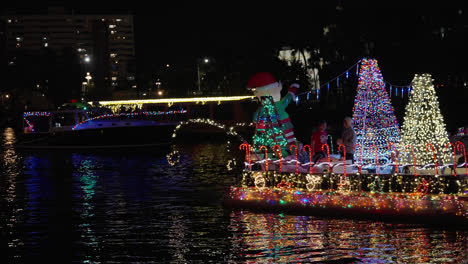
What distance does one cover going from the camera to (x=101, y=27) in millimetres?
191375

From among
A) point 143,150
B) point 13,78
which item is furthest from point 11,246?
point 13,78

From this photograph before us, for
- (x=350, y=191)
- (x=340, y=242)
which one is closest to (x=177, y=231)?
(x=340, y=242)

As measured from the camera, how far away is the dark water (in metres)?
12.0

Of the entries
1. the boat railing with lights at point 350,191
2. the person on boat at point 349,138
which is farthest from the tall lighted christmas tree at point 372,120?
the boat railing with lights at point 350,191

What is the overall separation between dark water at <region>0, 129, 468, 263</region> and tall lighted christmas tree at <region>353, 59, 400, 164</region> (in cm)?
202

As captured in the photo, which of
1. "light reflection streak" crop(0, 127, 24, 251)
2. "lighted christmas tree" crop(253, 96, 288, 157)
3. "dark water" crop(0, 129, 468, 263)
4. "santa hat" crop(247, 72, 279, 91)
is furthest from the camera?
"santa hat" crop(247, 72, 279, 91)

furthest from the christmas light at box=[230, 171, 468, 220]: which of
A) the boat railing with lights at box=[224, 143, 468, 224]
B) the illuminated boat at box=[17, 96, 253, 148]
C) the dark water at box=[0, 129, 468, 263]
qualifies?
the illuminated boat at box=[17, 96, 253, 148]

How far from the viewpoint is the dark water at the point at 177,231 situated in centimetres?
1199

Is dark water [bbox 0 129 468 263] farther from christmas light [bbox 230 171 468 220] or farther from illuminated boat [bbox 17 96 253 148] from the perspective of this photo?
illuminated boat [bbox 17 96 253 148]

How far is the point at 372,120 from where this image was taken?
15758 mm

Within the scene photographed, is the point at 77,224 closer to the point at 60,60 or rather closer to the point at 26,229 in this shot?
the point at 26,229

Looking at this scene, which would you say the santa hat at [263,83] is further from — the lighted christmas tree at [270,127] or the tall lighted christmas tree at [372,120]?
the tall lighted christmas tree at [372,120]

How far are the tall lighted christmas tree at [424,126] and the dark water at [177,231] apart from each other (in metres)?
2.01

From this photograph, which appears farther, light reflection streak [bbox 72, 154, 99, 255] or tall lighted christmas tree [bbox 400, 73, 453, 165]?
tall lighted christmas tree [bbox 400, 73, 453, 165]
